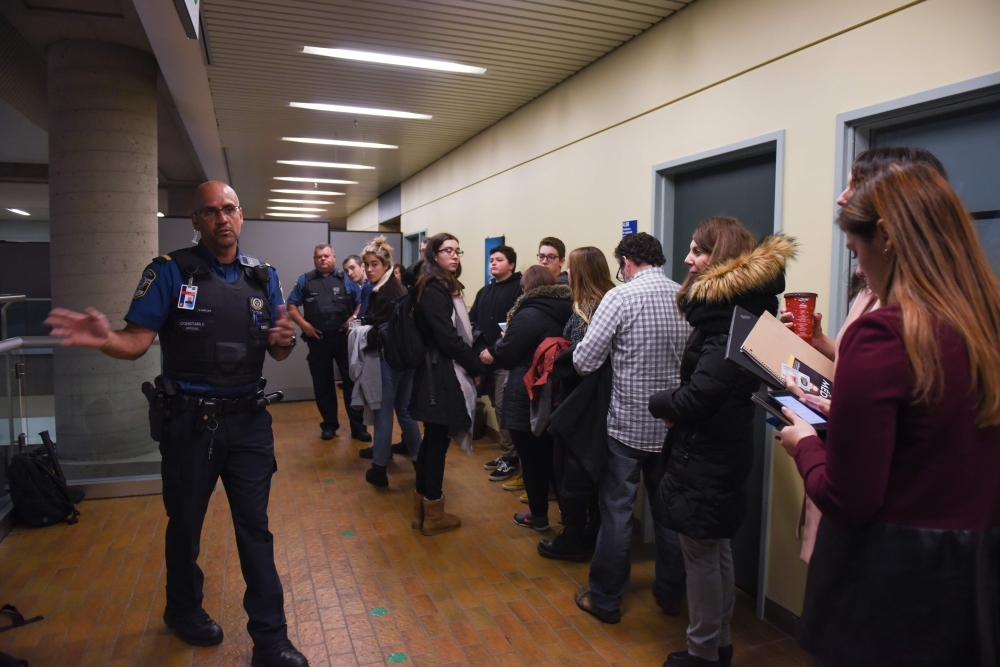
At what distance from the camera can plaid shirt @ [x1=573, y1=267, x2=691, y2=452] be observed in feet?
9.48

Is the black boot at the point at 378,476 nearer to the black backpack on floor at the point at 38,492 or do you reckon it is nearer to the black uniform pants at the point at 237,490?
the black backpack on floor at the point at 38,492

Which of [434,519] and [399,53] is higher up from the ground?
[399,53]

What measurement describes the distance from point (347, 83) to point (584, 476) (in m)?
4.21

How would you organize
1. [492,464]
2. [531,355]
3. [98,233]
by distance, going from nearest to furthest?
[531,355]
[98,233]
[492,464]

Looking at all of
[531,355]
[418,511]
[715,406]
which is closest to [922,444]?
[715,406]

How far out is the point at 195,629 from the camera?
111 inches

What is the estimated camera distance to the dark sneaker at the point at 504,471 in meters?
5.15

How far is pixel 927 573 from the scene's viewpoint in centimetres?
120

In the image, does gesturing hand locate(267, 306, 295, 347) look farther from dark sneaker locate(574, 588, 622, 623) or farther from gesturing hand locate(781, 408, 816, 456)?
gesturing hand locate(781, 408, 816, 456)

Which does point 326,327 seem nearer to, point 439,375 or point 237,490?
point 439,375

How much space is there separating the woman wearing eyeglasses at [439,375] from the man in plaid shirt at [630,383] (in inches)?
43.2

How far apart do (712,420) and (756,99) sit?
1789mm

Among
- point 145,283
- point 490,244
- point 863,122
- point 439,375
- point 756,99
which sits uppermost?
point 756,99

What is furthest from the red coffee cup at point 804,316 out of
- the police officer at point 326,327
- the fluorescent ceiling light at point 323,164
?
the fluorescent ceiling light at point 323,164
